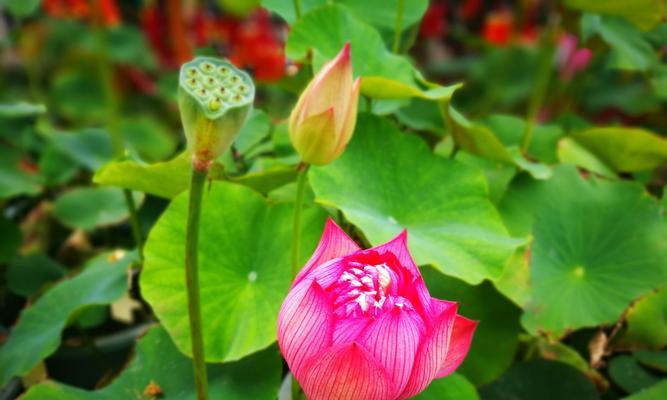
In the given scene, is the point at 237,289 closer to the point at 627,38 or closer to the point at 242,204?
the point at 242,204

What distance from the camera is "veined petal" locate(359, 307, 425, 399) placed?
1.25 feet

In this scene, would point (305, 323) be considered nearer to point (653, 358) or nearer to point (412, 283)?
point (412, 283)

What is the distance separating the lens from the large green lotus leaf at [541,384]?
0.60m

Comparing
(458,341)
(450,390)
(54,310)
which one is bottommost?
(54,310)

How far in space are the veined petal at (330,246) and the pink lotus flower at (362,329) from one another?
11 mm

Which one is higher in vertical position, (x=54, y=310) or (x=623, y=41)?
(x=623, y=41)

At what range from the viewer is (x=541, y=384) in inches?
24.1

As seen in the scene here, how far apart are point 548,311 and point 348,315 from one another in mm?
282

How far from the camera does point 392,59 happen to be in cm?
69

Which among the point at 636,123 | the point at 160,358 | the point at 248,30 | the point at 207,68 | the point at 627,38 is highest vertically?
the point at 207,68

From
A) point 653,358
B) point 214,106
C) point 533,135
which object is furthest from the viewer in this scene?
point 533,135

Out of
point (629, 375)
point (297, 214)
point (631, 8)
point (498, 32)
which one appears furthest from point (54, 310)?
point (498, 32)

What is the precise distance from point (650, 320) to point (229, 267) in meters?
0.36

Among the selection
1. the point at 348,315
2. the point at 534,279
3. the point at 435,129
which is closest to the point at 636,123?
the point at 435,129
